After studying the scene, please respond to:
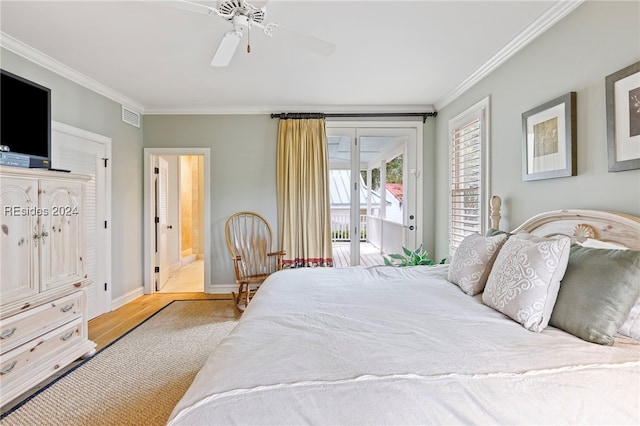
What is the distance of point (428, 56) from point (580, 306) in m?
2.22

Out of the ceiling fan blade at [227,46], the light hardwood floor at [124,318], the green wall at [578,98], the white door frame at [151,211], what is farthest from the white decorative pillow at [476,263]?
the white door frame at [151,211]

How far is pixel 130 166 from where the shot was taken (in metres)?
3.81

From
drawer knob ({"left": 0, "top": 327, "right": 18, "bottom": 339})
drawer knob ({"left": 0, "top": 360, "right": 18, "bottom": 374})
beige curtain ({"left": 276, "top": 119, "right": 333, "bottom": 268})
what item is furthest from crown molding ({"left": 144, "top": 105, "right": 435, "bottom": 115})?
drawer knob ({"left": 0, "top": 360, "right": 18, "bottom": 374})

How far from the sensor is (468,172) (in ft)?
10.2

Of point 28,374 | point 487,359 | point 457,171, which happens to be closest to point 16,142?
point 28,374

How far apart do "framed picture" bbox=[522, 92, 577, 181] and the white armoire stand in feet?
11.4

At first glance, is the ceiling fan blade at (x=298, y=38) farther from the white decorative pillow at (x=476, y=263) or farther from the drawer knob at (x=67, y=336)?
the drawer knob at (x=67, y=336)

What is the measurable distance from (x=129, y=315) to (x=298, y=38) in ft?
11.0

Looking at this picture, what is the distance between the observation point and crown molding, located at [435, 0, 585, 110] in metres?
1.85

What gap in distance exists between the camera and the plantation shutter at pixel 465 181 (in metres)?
2.93

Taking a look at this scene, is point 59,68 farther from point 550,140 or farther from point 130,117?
point 550,140

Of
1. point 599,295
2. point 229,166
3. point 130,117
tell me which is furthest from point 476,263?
point 130,117

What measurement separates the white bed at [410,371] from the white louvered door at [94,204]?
2.80m

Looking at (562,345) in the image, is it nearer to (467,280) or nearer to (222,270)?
(467,280)
